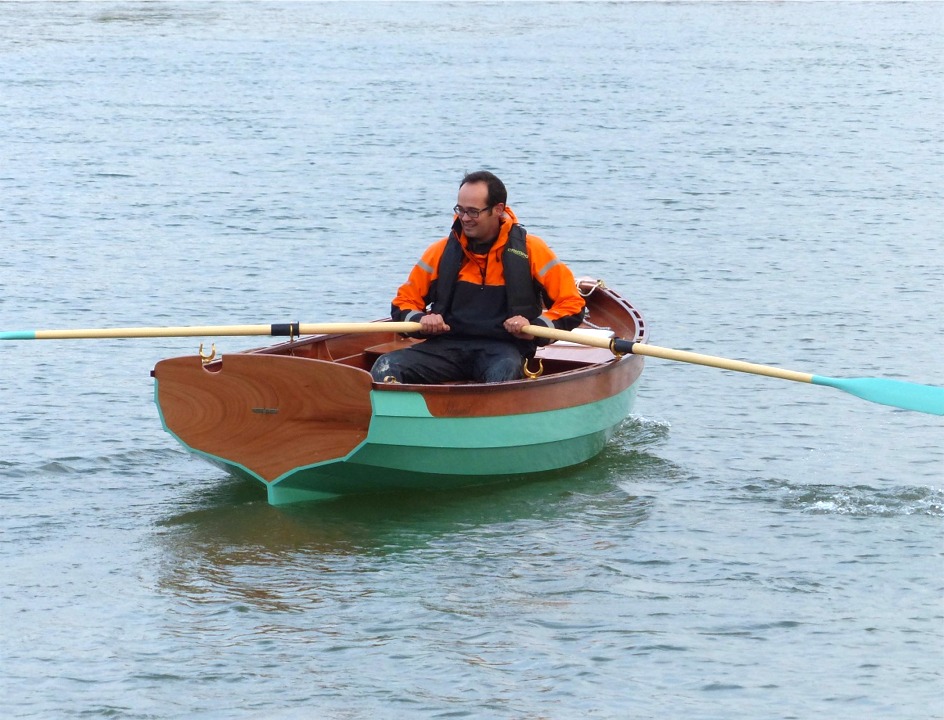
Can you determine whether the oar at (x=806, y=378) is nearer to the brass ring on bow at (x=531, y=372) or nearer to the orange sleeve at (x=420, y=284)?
the brass ring on bow at (x=531, y=372)

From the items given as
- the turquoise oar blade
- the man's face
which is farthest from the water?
the man's face

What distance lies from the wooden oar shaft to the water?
0.82 metres

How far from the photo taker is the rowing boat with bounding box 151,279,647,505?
821cm

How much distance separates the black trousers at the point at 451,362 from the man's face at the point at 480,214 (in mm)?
655

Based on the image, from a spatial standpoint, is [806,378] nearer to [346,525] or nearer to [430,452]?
[430,452]

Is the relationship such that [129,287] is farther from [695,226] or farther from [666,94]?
[666,94]

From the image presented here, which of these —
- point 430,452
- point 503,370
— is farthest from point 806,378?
point 430,452

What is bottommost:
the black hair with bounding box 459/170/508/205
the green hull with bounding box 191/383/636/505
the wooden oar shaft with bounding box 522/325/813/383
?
the green hull with bounding box 191/383/636/505

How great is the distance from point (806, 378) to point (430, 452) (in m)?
2.22

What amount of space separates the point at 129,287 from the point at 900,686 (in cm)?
962

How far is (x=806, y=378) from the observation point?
8.85 m

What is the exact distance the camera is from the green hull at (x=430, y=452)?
27.3ft

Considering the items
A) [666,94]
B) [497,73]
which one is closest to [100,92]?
[497,73]

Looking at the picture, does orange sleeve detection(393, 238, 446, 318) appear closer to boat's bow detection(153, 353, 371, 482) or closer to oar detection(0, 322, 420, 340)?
oar detection(0, 322, 420, 340)
